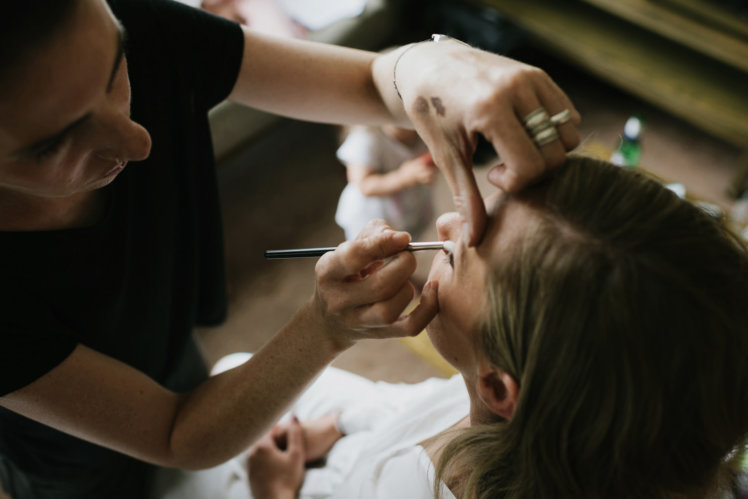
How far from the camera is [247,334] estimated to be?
201 centimetres

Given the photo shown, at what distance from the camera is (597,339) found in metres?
0.60

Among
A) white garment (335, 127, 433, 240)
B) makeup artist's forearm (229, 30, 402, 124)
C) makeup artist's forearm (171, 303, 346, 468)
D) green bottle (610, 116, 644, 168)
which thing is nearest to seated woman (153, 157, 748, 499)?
makeup artist's forearm (171, 303, 346, 468)

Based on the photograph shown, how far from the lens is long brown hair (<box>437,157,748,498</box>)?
1.94 ft

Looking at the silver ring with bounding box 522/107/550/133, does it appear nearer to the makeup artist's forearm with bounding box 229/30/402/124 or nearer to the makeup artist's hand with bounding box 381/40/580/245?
the makeup artist's hand with bounding box 381/40/580/245

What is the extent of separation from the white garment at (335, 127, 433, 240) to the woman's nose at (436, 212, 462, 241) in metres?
0.96

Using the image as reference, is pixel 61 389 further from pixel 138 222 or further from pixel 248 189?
pixel 248 189

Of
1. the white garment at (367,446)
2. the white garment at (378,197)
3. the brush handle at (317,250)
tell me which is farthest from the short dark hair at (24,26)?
the white garment at (378,197)

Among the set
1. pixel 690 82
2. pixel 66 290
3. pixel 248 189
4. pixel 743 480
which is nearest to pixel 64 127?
pixel 66 290

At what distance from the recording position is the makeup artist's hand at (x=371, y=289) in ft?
2.39

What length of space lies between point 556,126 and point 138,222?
645 millimetres

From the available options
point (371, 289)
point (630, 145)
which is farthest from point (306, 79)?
point (630, 145)

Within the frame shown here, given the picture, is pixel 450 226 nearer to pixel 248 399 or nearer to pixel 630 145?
pixel 248 399

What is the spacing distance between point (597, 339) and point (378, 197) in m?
1.27

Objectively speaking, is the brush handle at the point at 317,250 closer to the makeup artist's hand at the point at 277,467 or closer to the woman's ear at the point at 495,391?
the woman's ear at the point at 495,391
